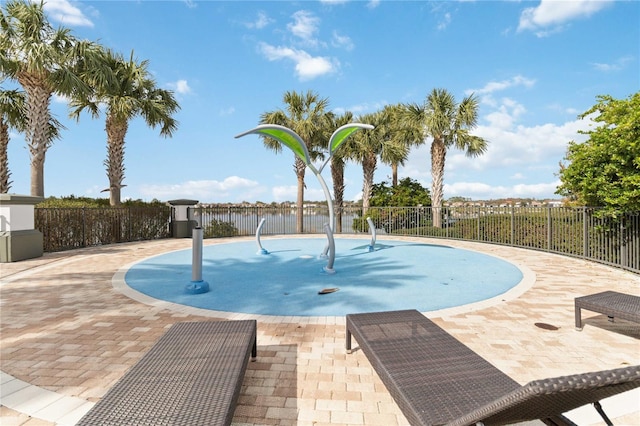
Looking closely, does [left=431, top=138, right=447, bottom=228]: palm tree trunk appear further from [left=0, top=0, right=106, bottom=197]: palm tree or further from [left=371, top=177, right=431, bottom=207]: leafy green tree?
[left=0, top=0, right=106, bottom=197]: palm tree

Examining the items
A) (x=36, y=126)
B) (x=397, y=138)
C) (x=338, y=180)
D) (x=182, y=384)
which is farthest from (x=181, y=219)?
(x=182, y=384)

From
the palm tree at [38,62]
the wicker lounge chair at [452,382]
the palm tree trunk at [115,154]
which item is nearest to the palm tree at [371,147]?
the palm tree trunk at [115,154]

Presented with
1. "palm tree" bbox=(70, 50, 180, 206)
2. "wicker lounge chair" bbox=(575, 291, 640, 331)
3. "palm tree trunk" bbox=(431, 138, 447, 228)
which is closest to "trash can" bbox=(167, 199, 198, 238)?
"palm tree" bbox=(70, 50, 180, 206)

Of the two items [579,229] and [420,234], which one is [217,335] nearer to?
[579,229]

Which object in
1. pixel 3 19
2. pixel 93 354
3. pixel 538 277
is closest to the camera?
pixel 93 354

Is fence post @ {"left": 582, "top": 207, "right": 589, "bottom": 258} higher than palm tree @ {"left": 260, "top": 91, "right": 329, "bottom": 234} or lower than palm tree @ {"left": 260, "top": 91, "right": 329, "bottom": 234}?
lower

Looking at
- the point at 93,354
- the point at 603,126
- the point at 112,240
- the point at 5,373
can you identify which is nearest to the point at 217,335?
the point at 93,354

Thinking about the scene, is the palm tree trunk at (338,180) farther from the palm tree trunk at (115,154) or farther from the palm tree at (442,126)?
the palm tree trunk at (115,154)

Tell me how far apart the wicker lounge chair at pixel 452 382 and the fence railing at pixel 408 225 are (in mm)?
8828

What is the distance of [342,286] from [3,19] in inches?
690

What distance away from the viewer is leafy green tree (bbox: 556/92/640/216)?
26.8 ft

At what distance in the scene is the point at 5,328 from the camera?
181 inches

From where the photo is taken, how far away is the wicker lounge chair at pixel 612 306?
376cm

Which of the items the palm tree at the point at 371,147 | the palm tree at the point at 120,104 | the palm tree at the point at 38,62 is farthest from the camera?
the palm tree at the point at 371,147
